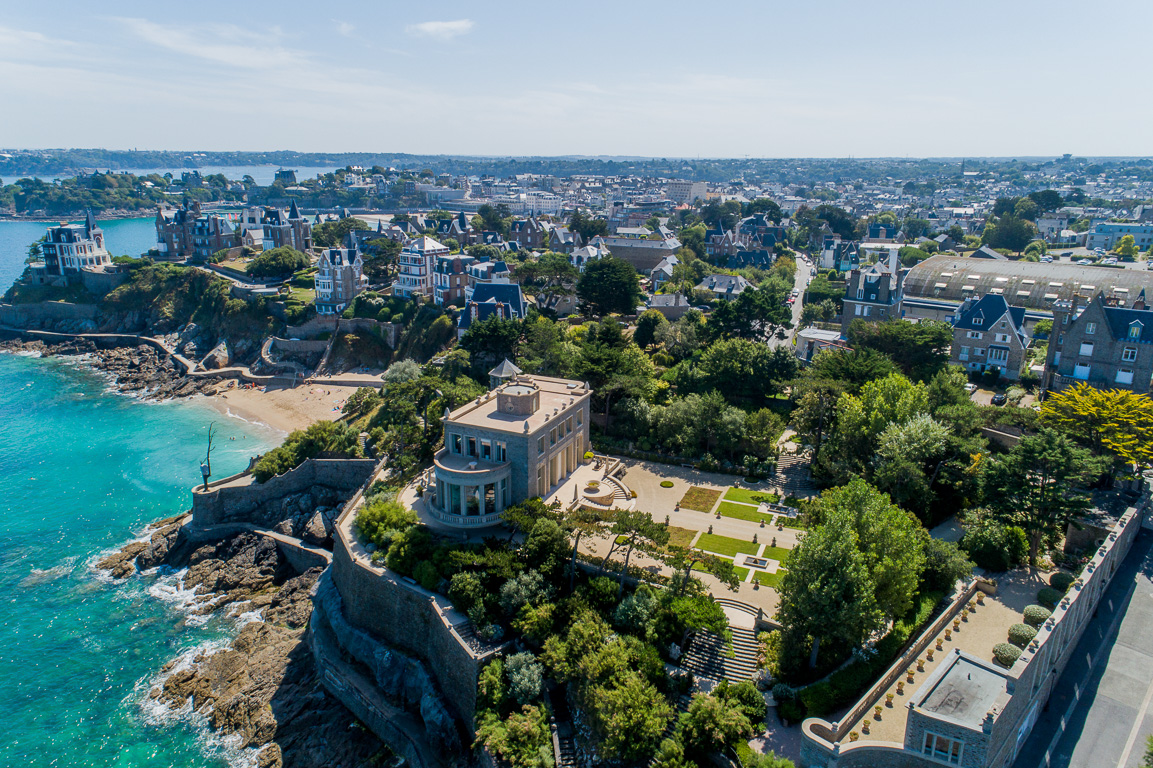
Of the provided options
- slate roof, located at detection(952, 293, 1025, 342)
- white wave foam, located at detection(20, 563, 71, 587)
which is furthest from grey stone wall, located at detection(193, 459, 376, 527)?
slate roof, located at detection(952, 293, 1025, 342)

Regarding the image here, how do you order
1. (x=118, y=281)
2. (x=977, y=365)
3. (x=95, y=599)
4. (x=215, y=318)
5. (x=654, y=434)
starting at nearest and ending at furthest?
(x=95, y=599), (x=654, y=434), (x=977, y=365), (x=215, y=318), (x=118, y=281)

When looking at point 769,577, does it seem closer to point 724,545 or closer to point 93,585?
point 724,545

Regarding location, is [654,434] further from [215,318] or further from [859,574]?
[215,318]

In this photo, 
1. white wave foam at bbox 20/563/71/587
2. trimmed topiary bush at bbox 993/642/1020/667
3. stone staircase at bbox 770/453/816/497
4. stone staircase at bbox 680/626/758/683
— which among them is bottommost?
white wave foam at bbox 20/563/71/587

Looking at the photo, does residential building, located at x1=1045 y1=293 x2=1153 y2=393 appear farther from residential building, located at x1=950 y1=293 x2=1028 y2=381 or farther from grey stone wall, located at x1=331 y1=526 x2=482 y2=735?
grey stone wall, located at x1=331 y1=526 x2=482 y2=735

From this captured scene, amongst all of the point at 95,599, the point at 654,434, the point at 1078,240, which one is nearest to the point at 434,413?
the point at 654,434

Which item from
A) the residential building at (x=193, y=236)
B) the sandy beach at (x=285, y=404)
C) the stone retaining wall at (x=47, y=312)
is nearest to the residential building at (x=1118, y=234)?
the sandy beach at (x=285, y=404)

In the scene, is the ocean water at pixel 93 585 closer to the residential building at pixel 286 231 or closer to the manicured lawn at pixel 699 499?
the manicured lawn at pixel 699 499
